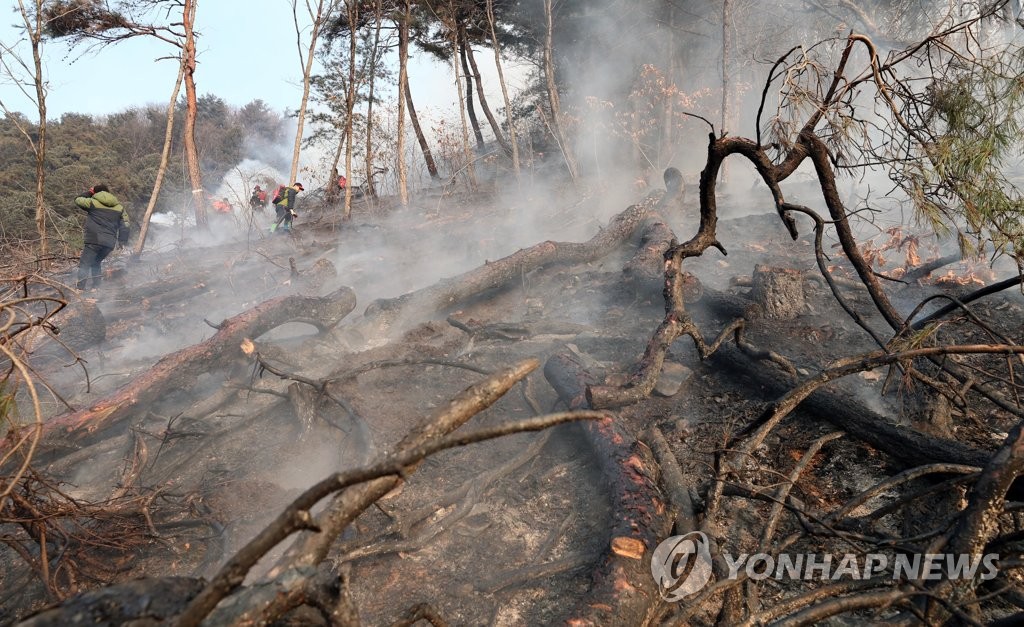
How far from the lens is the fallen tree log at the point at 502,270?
713 cm

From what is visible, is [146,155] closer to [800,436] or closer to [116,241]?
[116,241]

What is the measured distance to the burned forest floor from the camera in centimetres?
307

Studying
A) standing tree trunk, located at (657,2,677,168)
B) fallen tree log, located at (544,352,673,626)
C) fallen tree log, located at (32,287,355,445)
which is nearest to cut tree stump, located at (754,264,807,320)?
fallen tree log, located at (544,352,673,626)

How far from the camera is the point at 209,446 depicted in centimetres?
493

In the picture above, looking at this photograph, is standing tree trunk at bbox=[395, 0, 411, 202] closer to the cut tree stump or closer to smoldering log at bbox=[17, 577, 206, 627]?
the cut tree stump

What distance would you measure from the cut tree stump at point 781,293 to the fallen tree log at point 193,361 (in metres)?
5.27

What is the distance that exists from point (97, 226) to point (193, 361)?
20.7 feet

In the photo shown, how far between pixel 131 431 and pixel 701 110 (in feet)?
54.7

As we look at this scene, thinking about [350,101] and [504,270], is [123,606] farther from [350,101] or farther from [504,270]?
[350,101]

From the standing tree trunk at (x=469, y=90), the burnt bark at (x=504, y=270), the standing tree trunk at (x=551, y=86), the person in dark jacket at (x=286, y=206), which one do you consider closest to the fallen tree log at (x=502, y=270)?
the burnt bark at (x=504, y=270)

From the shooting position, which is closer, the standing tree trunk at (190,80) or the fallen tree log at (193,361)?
the fallen tree log at (193,361)

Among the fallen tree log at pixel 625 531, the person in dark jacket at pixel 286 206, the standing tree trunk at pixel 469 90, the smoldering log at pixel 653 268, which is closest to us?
the fallen tree log at pixel 625 531

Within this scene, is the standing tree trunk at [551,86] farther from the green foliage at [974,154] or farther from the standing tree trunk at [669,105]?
the green foliage at [974,154]

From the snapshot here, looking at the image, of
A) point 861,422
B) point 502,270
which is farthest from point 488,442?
point 502,270
